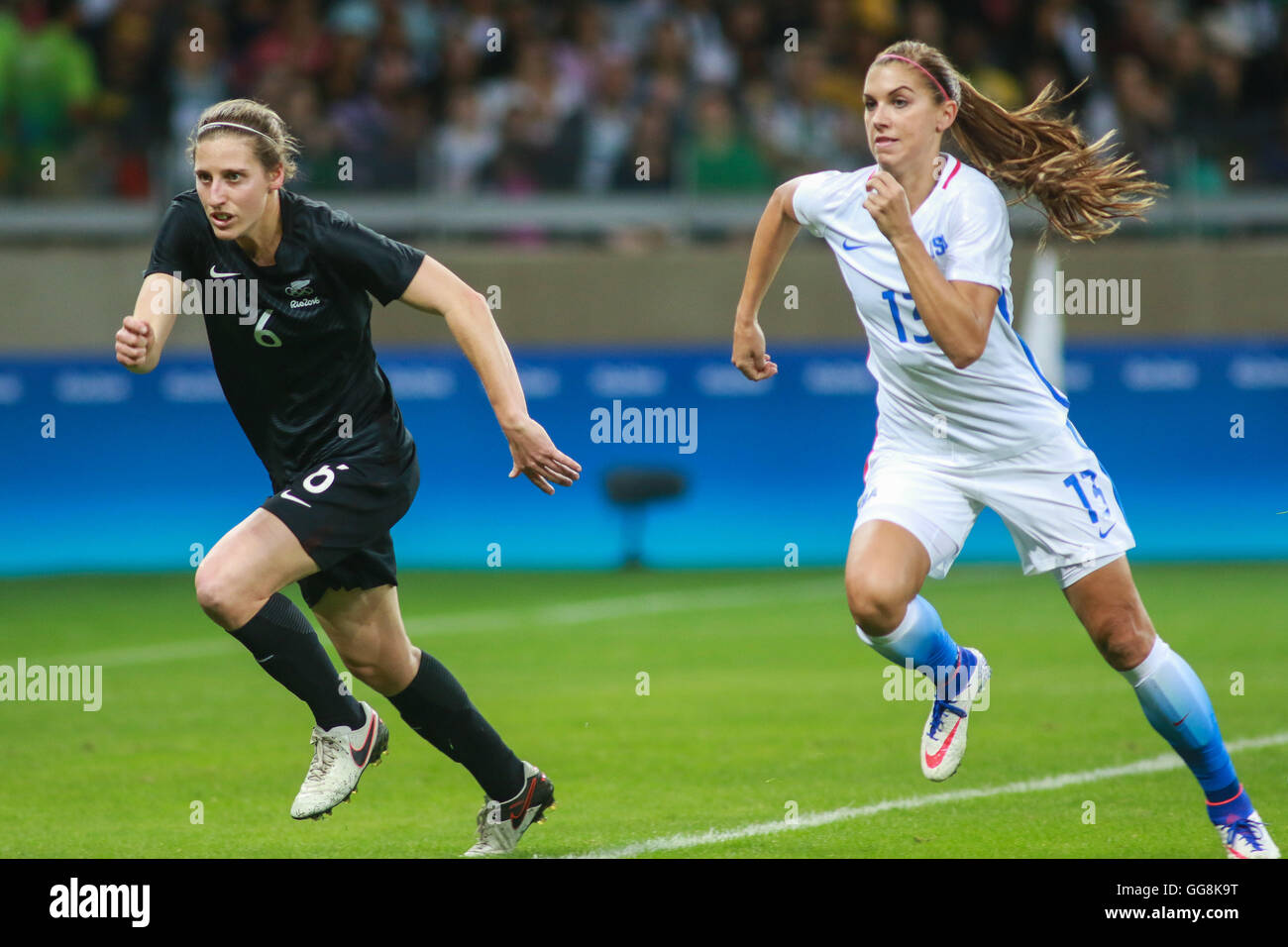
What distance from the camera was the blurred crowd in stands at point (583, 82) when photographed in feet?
44.7

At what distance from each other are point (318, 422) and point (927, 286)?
1879 millimetres

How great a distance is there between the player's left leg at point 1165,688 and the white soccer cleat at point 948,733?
0.63 meters

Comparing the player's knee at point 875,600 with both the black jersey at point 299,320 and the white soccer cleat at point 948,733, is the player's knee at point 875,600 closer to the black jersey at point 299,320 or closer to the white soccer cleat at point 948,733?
the white soccer cleat at point 948,733

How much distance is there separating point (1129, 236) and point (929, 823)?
378 inches

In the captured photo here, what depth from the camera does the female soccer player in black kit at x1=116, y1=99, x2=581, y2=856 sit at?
514cm

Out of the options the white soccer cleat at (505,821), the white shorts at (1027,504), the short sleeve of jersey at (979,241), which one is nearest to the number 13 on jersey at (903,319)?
the short sleeve of jersey at (979,241)

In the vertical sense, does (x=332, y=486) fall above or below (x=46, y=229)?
below

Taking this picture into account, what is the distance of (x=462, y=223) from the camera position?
46.1 feet

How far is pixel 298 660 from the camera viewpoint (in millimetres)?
5348

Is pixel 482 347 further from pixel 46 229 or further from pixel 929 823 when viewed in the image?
pixel 46 229

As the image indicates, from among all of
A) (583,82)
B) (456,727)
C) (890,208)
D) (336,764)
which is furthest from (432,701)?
(583,82)

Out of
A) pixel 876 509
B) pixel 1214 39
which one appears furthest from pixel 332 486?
pixel 1214 39

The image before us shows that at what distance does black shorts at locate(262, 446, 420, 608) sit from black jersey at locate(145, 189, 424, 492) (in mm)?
69

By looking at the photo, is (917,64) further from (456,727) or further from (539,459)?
(456,727)
